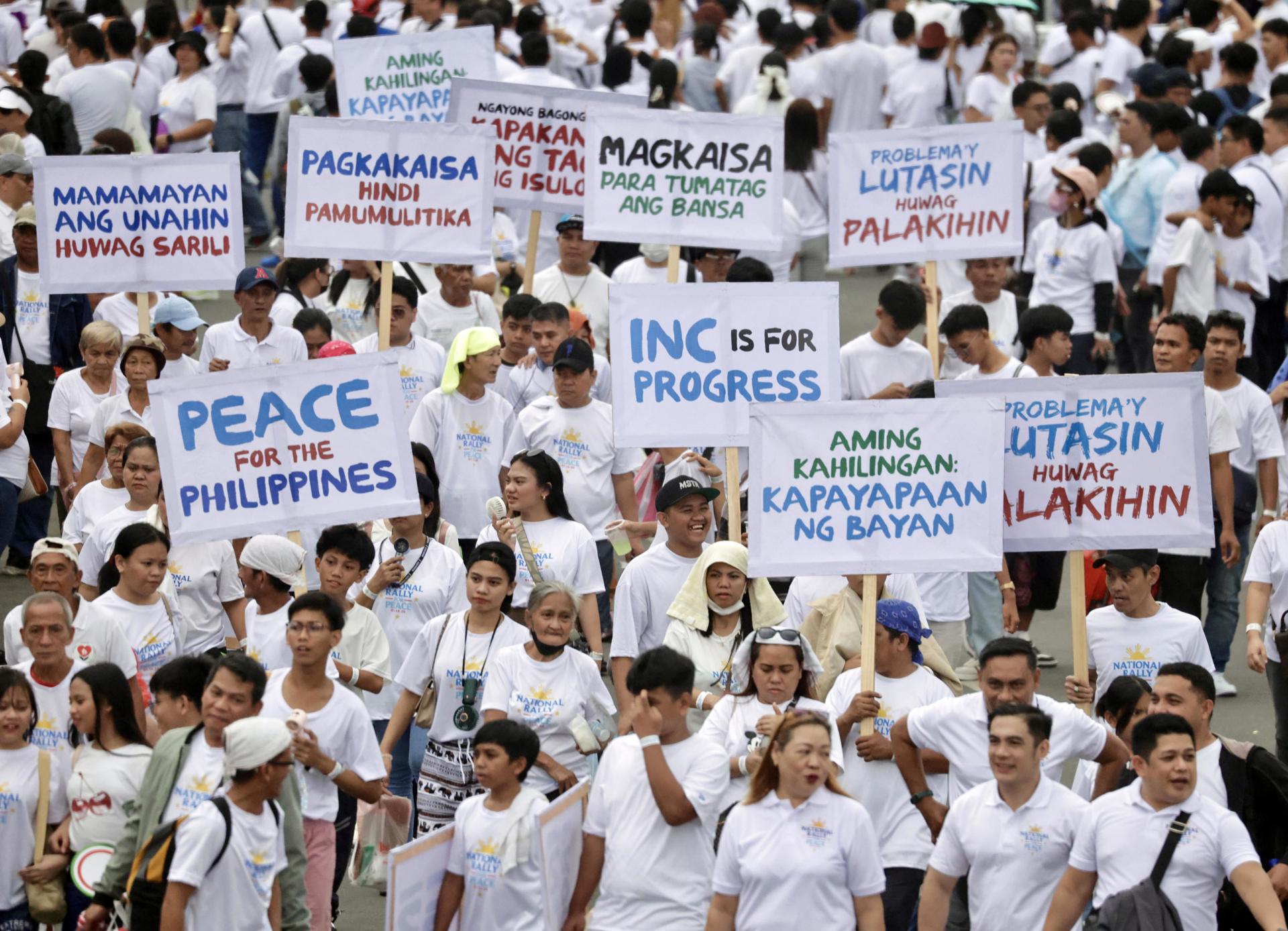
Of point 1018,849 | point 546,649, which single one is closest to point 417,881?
point 546,649

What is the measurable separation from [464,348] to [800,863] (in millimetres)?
4519

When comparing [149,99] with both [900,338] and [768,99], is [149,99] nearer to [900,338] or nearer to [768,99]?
[768,99]

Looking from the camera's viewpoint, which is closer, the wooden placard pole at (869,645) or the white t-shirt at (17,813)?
the white t-shirt at (17,813)

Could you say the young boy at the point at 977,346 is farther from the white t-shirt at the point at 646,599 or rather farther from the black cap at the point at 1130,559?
the white t-shirt at the point at 646,599

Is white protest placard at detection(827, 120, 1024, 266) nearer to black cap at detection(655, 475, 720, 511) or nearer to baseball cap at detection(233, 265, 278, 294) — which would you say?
baseball cap at detection(233, 265, 278, 294)

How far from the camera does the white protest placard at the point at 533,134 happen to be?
43.1 feet

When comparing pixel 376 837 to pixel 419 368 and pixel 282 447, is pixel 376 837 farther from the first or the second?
pixel 419 368

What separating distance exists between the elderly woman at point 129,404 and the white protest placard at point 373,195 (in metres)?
1.43

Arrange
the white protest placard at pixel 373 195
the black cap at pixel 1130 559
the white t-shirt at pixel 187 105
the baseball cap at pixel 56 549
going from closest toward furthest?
the baseball cap at pixel 56 549 < the black cap at pixel 1130 559 < the white protest placard at pixel 373 195 < the white t-shirt at pixel 187 105

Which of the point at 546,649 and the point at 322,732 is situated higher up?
the point at 546,649

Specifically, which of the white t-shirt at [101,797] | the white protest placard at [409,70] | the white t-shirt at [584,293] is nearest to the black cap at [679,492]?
the white t-shirt at [101,797]

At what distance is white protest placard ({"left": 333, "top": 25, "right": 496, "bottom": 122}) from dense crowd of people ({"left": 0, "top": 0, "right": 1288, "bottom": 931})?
1027mm

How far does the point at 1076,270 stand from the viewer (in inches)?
574

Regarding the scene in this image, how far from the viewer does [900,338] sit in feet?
38.7
